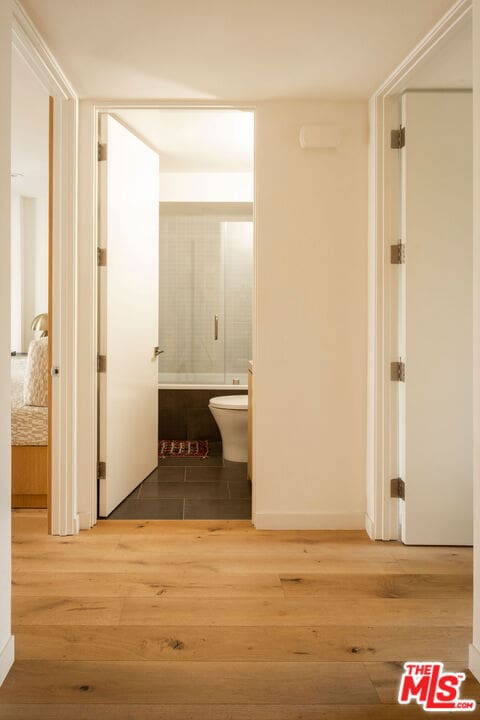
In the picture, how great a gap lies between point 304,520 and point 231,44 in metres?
2.32

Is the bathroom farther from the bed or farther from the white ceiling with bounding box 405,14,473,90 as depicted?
the white ceiling with bounding box 405,14,473,90

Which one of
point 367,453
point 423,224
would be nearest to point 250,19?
point 423,224

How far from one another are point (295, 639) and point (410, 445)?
122cm

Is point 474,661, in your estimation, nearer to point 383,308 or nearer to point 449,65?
point 383,308

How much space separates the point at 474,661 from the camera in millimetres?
1796

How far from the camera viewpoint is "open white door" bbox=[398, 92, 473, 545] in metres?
2.81

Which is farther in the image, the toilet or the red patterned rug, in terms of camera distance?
the red patterned rug

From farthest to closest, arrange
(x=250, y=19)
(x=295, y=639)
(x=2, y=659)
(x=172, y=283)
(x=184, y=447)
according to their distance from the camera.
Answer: (x=172, y=283)
(x=184, y=447)
(x=250, y=19)
(x=295, y=639)
(x=2, y=659)

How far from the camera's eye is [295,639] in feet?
6.48

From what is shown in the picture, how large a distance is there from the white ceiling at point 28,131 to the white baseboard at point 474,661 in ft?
9.88

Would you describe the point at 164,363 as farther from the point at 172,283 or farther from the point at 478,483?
the point at 478,483

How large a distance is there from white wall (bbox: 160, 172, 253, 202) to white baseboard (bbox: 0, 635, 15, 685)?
4.18 meters

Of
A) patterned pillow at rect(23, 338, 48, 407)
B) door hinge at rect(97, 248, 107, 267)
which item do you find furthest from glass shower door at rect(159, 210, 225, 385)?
door hinge at rect(97, 248, 107, 267)

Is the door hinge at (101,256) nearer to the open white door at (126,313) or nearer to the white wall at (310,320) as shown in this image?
the open white door at (126,313)
